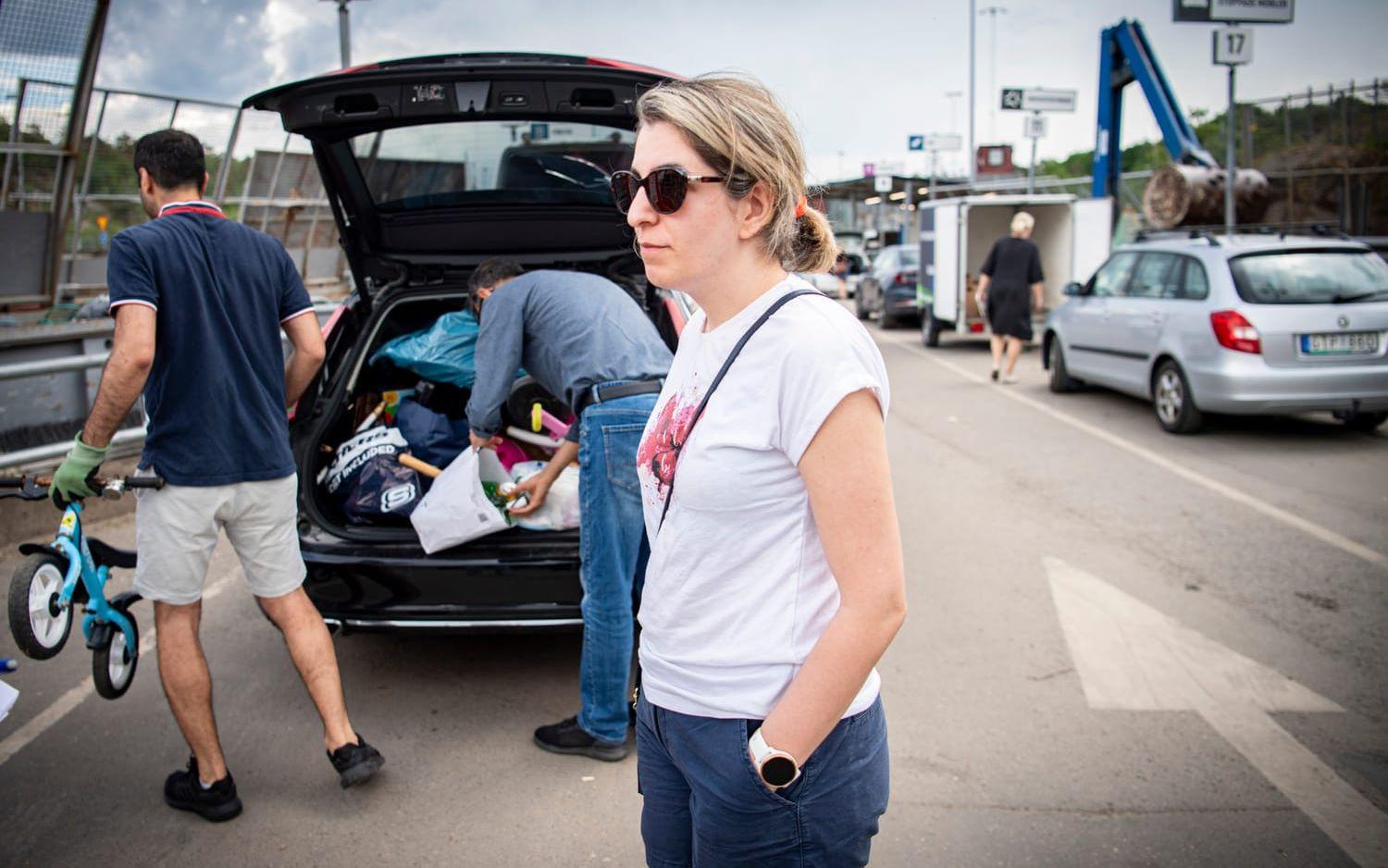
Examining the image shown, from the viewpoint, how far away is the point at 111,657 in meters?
3.31

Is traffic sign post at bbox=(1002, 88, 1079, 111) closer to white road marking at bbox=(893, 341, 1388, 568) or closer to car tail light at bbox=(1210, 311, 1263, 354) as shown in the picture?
white road marking at bbox=(893, 341, 1388, 568)

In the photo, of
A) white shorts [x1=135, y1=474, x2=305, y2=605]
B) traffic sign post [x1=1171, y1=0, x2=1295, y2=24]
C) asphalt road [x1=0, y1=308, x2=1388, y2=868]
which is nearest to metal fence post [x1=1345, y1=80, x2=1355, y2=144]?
traffic sign post [x1=1171, y1=0, x2=1295, y2=24]

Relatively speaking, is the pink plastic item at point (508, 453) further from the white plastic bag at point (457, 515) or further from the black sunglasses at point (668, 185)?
the black sunglasses at point (668, 185)

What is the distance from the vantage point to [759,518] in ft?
4.80

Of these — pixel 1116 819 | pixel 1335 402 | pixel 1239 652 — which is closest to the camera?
pixel 1116 819

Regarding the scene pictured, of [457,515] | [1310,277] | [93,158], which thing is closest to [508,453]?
[457,515]

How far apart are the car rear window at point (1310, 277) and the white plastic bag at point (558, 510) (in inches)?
247

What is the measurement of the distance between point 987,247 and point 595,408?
49.4ft

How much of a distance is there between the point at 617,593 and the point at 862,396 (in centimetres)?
205

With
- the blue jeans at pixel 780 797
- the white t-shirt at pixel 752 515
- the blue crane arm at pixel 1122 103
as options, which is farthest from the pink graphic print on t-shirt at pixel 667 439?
the blue crane arm at pixel 1122 103

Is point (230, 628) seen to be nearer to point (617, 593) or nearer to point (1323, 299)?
point (617, 593)

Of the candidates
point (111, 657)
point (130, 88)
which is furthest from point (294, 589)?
point (130, 88)

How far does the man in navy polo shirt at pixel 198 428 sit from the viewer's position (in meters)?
2.90

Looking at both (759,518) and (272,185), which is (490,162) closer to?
(759,518)
